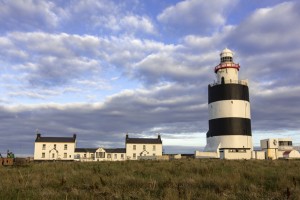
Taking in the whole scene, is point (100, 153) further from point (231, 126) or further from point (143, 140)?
point (231, 126)

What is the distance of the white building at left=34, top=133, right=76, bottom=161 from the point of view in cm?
8144

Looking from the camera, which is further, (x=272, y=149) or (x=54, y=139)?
(x=54, y=139)

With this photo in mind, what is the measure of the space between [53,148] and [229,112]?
4941 cm

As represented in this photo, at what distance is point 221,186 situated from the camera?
10.4m

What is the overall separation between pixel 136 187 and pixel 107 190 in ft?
3.61

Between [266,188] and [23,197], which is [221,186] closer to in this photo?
[266,188]

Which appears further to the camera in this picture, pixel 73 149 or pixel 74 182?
pixel 73 149

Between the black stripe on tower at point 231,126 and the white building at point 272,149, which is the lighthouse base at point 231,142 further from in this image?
the white building at point 272,149

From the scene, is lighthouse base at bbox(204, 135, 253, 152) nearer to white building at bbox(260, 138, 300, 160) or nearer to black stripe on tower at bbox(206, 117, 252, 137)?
black stripe on tower at bbox(206, 117, 252, 137)

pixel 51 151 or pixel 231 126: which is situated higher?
pixel 231 126

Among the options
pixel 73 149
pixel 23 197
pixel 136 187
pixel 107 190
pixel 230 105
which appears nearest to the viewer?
pixel 23 197

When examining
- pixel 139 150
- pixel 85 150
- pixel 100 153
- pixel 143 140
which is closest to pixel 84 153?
pixel 85 150

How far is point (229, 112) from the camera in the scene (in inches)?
1953

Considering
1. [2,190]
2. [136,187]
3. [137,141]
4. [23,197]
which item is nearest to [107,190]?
[136,187]
